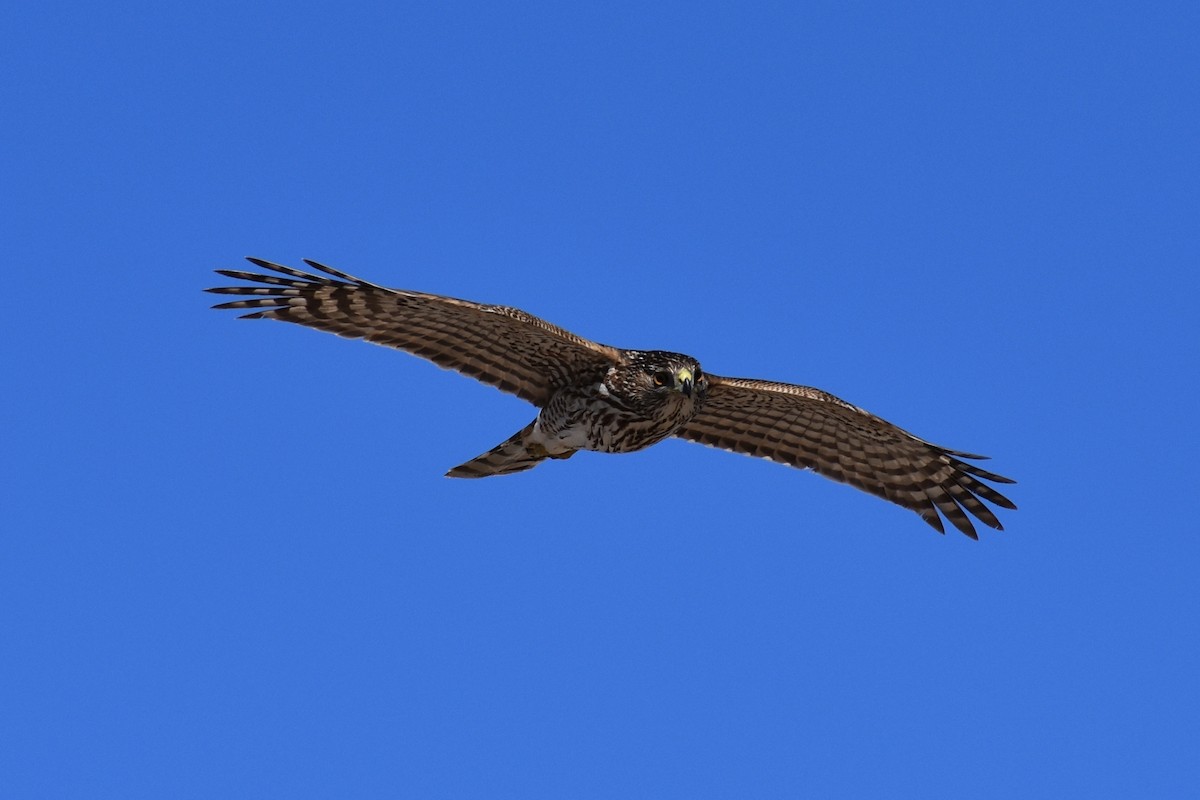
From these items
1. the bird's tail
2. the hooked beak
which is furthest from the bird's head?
the bird's tail

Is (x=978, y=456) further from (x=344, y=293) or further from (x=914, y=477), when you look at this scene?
(x=344, y=293)

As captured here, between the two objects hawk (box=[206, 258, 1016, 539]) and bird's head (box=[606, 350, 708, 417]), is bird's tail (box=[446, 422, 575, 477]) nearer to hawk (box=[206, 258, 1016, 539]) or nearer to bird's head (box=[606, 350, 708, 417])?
hawk (box=[206, 258, 1016, 539])

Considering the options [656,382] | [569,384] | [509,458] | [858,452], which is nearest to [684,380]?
[656,382]

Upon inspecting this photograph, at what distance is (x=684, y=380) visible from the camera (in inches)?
511

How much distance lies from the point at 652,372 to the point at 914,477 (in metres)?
3.20

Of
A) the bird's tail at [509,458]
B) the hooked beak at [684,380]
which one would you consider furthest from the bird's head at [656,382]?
the bird's tail at [509,458]

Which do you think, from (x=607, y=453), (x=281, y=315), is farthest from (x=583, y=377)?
(x=281, y=315)

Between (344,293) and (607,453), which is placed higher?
(344,293)

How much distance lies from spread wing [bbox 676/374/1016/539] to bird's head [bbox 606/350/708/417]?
3.89 feet

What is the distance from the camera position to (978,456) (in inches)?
555

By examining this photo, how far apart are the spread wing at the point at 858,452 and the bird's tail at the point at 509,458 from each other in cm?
144

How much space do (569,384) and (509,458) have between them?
987 mm

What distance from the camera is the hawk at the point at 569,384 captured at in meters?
13.0

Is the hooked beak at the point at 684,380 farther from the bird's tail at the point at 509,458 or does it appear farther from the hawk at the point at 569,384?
the bird's tail at the point at 509,458
